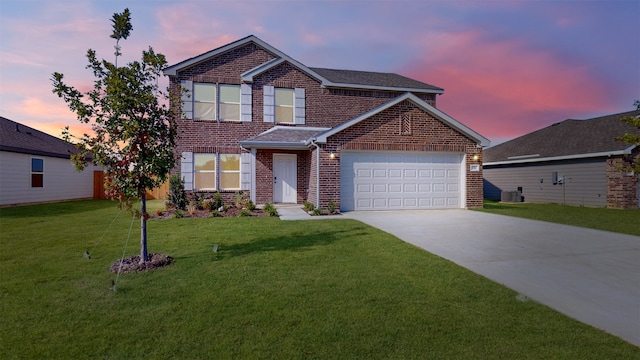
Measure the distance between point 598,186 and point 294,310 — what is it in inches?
812

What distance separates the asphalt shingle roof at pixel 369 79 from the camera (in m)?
17.6

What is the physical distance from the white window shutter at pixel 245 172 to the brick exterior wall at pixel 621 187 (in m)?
18.4

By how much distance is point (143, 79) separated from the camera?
19.2 ft

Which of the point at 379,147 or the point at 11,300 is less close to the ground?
the point at 379,147

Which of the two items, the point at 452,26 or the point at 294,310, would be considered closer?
the point at 294,310

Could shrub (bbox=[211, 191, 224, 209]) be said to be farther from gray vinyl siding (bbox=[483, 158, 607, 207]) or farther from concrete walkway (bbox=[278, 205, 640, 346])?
gray vinyl siding (bbox=[483, 158, 607, 207])

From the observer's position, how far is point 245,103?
15773mm

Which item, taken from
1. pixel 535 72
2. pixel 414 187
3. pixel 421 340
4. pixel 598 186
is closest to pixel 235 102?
pixel 414 187

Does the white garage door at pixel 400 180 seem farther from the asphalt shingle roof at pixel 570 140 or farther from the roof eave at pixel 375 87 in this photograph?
the asphalt shingle roof at pixel 570 140

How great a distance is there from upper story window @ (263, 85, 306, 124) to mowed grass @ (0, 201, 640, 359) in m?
10.3

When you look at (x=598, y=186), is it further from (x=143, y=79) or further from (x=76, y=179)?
(x=76, y=179)

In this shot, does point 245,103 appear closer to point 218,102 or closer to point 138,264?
point 218,102

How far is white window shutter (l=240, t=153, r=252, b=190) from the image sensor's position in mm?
15375

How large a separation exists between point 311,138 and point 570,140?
17.7m
